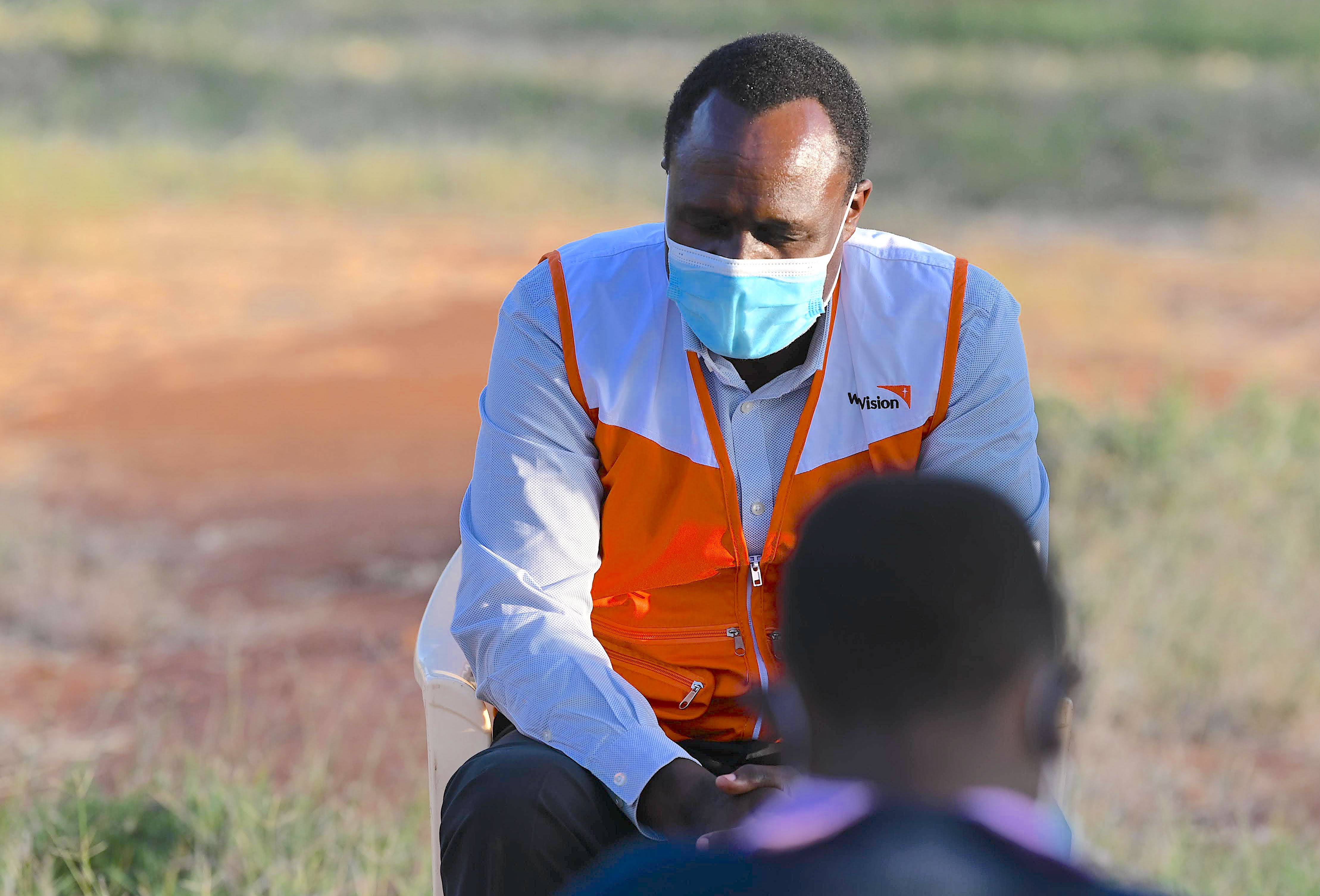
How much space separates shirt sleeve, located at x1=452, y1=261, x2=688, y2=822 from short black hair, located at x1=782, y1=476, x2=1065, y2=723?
86 centimetres

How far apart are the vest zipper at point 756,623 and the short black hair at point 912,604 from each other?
1.02 metres

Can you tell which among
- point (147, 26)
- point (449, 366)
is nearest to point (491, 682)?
point (449, 366)

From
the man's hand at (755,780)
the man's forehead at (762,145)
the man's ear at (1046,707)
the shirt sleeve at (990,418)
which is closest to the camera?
the man's ear at (1046,707)

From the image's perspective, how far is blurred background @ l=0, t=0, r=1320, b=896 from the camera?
→ 3.46m

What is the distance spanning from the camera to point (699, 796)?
1.89m

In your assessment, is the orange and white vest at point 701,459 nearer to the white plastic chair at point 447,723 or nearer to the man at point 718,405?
the man at point 718,405

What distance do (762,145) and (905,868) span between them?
1.27 metres

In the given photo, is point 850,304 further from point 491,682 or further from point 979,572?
point 979,572

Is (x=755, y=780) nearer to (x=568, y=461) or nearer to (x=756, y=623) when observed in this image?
(x=756, y=623)

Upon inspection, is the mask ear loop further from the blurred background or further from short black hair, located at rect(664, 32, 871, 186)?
the blurred background

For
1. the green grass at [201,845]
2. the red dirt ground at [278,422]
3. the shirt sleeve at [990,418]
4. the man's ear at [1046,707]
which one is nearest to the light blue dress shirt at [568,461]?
the shirt sleeve at [990,418]

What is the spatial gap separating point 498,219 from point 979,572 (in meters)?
10.5

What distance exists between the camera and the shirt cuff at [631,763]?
1.93 m

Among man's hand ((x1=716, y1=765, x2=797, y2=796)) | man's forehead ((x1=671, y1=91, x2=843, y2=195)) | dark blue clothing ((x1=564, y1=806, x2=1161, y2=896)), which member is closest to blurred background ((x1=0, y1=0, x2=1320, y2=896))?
man's hand ((x1=716, y1=765, x2=797, y2=796))
